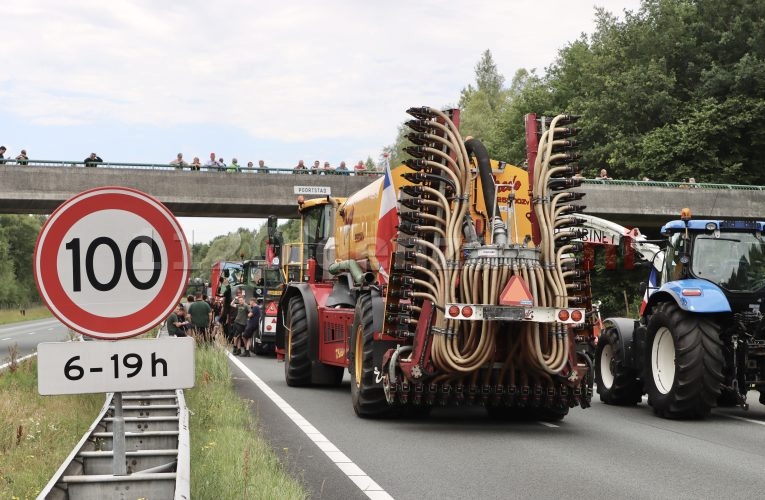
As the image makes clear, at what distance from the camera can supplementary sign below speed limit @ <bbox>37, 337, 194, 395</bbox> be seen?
5.53m

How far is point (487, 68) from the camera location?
123 metres

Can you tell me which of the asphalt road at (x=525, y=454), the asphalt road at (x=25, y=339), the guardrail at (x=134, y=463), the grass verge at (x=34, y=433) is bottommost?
the asphalt road at (x=25, y=339)

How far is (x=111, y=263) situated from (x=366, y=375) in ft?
26.4

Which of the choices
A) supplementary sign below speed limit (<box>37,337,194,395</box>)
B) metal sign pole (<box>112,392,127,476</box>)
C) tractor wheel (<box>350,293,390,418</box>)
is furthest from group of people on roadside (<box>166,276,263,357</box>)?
supplementary sign below speed limit (<box>37,337,194,395</box>)

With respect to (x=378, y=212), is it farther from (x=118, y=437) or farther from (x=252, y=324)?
(x=252, y=324)

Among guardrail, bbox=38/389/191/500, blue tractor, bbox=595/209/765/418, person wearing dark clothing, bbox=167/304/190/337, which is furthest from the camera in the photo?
person wearing dark clothing, bbox=167/304/190/337

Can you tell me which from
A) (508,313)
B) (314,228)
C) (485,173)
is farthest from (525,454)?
(314,228)

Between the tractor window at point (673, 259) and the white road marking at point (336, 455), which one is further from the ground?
the tractor window at point (673, 259)

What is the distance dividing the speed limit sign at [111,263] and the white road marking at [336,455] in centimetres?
334

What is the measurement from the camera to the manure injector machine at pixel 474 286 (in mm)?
12109

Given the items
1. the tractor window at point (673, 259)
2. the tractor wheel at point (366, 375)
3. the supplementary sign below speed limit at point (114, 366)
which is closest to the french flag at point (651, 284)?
the tractor window at point (673, 259)

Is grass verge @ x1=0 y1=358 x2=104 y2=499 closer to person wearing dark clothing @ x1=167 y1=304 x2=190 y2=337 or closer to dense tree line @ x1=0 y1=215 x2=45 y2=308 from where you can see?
person wearing dark clothing @ x1=167 y1=304 x2=190 y2=337

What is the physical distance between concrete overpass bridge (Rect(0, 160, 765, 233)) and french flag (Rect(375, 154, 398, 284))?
32095 mm

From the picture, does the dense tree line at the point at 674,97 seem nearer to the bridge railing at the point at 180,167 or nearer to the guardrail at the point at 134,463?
the bridge railing at the point at 180,167
